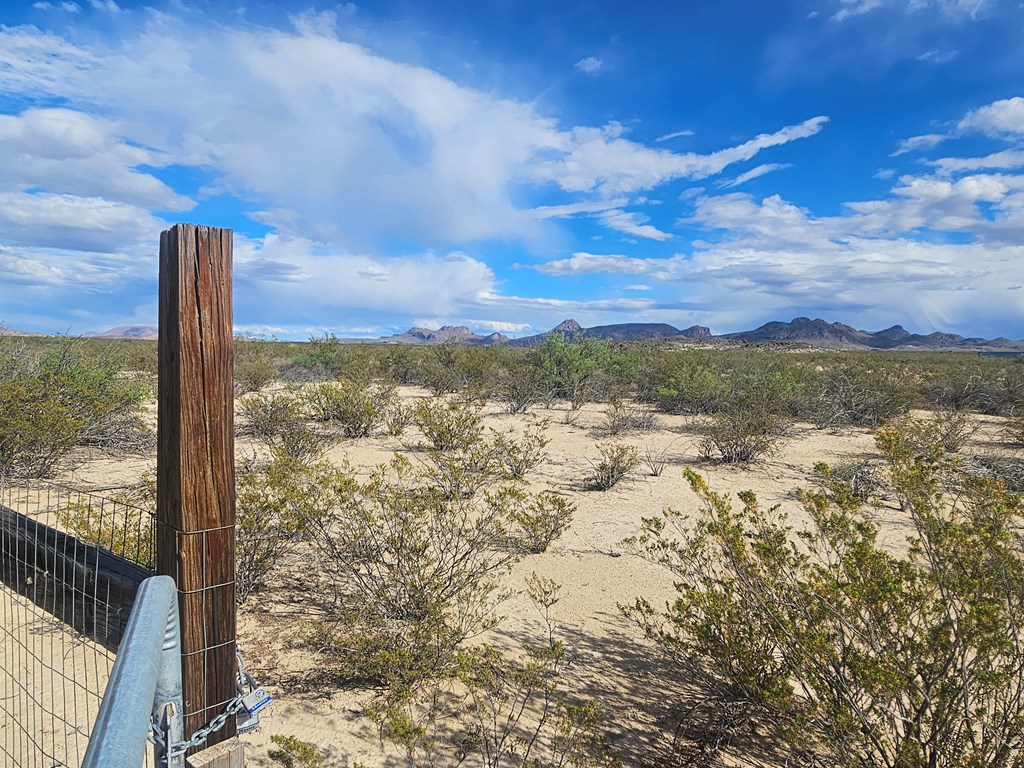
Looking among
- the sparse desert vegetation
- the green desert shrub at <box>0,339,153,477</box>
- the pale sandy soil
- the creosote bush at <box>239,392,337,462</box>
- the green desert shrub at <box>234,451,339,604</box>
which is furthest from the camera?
the creosote bush at <box>239,392,337,462</box>

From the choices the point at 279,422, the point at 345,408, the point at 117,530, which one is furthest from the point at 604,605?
the point at 345,408

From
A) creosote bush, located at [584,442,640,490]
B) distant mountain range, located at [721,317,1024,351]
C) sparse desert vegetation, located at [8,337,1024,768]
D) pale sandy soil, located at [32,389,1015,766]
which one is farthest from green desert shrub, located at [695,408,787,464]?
distant mountain range, located at [721,317,1024,351]

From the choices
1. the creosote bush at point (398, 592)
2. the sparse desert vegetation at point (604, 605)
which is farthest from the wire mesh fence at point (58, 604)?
the creosote bush at point (398, 592)

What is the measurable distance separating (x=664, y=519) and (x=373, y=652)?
5171mm

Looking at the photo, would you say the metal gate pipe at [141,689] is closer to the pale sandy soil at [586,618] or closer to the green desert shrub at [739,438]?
the pale sandy soil at [586,618]

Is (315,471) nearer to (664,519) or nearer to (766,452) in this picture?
(664,519)

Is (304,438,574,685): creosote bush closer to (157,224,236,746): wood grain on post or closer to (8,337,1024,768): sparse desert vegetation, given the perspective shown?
(8,337,1024,768): sparse desert vegetation

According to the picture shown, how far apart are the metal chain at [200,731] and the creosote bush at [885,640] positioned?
2.36 metres

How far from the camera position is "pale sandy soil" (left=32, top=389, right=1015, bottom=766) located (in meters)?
3.57

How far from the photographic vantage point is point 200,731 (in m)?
1.82

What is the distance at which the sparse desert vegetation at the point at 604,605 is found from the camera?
8.91 ft

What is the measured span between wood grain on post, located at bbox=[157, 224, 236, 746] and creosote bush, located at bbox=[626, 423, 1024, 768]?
245cm

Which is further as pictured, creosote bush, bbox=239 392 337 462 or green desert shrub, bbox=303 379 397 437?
green desert shrub, bbox=303 379 397 437

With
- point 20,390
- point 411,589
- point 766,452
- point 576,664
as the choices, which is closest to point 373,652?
point 411,589
